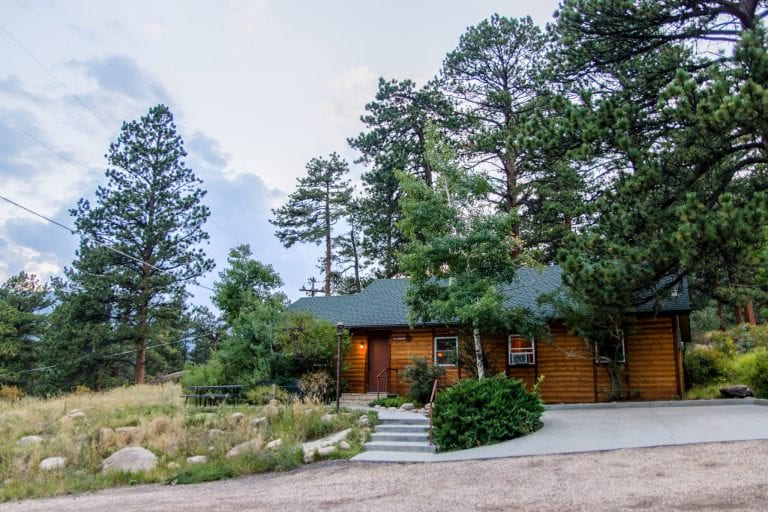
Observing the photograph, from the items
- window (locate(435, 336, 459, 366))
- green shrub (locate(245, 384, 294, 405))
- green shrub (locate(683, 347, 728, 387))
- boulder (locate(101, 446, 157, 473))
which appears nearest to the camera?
boulder (locate(101, 446, 157, 473))

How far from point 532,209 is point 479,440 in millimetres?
16139

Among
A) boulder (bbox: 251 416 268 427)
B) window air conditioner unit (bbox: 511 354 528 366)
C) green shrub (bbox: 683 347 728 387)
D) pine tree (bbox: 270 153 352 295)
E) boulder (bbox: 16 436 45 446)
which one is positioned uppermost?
pine tree (bbox: 270 153 352 295)

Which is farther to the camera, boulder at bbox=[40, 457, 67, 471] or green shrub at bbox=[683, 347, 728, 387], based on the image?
green shrub at bbox=[683, 347, 728, 387]

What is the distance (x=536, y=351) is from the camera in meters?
16.2

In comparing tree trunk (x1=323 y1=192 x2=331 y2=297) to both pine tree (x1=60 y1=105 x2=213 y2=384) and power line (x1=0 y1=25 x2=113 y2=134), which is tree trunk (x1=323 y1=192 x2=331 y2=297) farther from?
power line (x1=0 y1=25 x2=113 y2=134)

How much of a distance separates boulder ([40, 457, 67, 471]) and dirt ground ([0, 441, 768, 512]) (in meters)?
1.75

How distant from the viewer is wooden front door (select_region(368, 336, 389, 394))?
730 inches

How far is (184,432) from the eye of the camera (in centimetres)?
1138

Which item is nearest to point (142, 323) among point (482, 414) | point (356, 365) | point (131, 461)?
point (356, 365)

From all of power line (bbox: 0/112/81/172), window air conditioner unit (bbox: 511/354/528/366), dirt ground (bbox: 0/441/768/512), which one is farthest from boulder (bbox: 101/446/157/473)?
window air conditioner unit (bbox: 511/354/528/366)

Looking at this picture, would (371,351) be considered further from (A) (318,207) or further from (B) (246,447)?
(A) (318,207)

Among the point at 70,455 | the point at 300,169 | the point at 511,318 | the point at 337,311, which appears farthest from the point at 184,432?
the point at 300,169

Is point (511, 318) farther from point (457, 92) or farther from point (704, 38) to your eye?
point (457, 92)

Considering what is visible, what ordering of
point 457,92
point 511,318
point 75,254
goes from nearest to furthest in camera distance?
1. point 511,318
2. point 457,92
3. point 75,254
